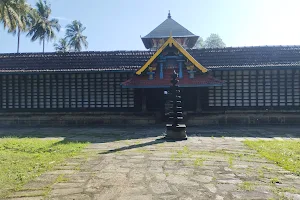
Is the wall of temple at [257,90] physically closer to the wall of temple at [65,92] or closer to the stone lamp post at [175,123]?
the stone lamp post at [175,123]

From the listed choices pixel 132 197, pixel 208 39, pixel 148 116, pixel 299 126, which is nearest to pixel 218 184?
pixel 132 197

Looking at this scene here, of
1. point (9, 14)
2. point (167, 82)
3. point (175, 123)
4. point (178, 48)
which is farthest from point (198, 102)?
point (9, 14)

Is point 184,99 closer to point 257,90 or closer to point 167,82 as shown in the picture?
point 167,82

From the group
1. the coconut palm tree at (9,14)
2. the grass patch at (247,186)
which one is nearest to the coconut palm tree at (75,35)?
the coconut palm tree at (9,14)

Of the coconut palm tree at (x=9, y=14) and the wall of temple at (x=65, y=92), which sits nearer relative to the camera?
the wall of temple at (x=65, y=92)

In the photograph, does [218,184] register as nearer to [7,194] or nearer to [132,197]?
[132,197]

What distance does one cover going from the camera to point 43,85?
14883 mm

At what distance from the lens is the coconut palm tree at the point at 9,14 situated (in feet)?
62.2

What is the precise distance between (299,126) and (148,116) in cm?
815

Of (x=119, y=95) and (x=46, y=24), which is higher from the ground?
(x=46, y=24)

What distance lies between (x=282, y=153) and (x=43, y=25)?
4207 centimetres

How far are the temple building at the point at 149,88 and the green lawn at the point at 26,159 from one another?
247 inches

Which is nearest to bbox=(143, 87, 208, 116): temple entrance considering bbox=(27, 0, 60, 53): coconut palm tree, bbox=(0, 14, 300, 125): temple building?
bbox=(0, 14, 300, 125): temple building

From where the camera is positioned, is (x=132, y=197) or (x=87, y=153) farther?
(x=87, y=153)
